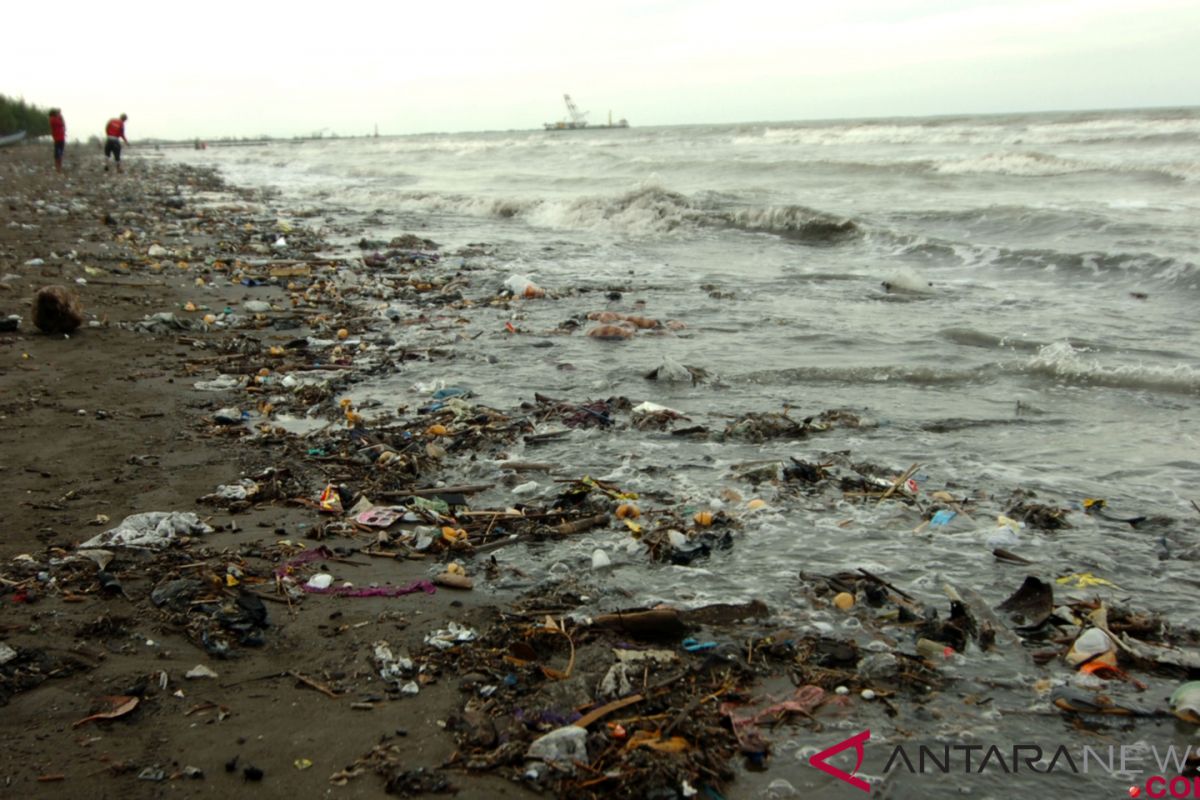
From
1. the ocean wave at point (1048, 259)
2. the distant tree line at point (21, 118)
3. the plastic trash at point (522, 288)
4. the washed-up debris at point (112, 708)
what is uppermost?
the distant tree line at point (21, 118)

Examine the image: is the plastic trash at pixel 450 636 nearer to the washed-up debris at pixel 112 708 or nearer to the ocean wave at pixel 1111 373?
the washed-up debris at pixel 112 708

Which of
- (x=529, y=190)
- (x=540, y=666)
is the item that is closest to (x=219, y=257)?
(x=540, y=666)

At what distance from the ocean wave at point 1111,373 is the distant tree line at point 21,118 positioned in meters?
42.9

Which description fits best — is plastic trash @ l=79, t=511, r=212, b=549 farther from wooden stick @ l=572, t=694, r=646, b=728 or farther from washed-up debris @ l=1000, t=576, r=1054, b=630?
washed-up debris @ l=1000, t=576, r=1054, b=630

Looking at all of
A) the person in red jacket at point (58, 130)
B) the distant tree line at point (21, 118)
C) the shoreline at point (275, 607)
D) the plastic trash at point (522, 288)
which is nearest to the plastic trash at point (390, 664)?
the shoreline at point (275, 607)

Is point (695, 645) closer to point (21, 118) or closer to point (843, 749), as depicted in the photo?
point (843, 749)

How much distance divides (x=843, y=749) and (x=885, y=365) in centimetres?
452

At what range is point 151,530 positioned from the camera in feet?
11.5

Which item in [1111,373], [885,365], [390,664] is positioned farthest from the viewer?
[885,365]

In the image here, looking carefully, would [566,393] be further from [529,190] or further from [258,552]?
[529,190]

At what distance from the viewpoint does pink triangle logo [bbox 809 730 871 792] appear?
89.0 inches

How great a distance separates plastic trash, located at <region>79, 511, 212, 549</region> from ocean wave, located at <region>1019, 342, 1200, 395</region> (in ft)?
19.1

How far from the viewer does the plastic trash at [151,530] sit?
11.2 ft

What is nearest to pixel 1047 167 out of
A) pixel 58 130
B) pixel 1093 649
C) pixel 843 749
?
pixel 1093 649
